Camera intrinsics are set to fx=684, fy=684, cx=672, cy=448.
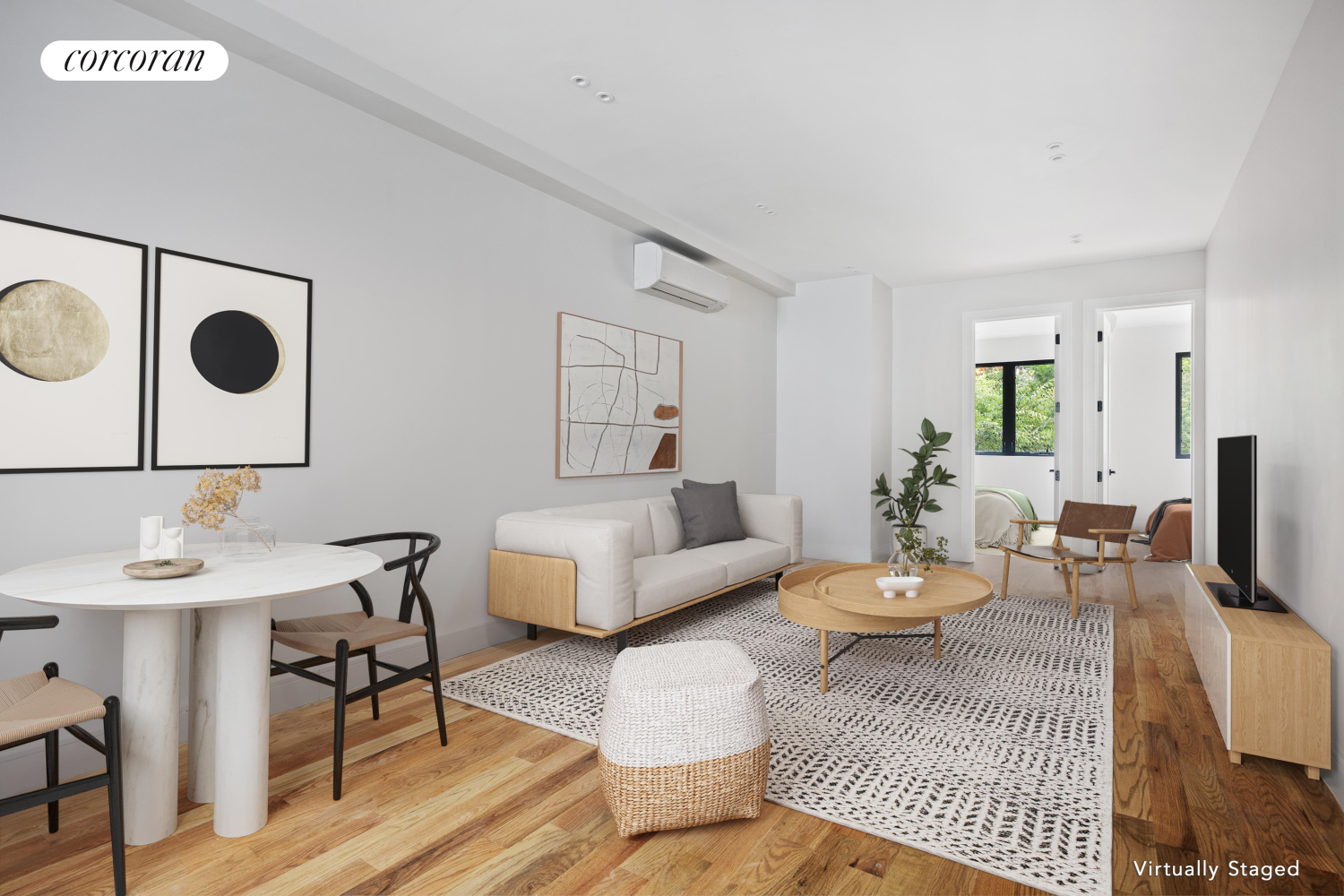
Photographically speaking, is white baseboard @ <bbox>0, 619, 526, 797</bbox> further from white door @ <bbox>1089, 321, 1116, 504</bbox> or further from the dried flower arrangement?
white door @ <bbox>1089, 321, 1116, 504</bbox>

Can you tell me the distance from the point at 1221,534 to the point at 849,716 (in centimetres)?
205

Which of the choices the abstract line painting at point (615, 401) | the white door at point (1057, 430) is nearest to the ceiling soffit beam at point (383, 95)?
the abstract line painting at point (615, 401)

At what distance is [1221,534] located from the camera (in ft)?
10.6

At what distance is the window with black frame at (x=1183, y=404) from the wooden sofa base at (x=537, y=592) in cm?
688

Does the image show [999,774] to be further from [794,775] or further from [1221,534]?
[1221,534]

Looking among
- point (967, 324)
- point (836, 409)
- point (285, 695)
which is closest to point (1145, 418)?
point (967, 324)

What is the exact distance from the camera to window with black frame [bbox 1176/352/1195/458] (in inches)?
299

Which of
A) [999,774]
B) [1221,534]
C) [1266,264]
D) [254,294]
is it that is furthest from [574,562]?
[1266,264]

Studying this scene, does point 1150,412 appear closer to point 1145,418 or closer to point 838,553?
point 1145,418

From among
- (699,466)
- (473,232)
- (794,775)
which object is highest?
(473,232)

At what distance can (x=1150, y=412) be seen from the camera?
7.80m

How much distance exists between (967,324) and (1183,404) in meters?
3.26

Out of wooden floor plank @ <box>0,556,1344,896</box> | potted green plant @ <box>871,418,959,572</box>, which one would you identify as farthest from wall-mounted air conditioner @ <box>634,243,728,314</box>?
wooden floor plank @ <box>0,556,1344,896</box>

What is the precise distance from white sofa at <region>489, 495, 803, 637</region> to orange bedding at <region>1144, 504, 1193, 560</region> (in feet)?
14.7
